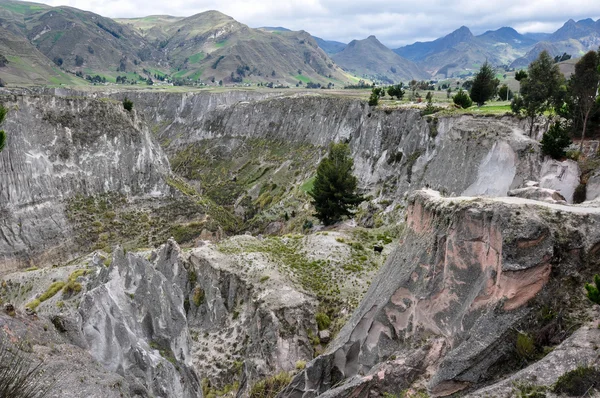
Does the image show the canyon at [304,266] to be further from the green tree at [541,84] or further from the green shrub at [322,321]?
the green tree at [541,84]

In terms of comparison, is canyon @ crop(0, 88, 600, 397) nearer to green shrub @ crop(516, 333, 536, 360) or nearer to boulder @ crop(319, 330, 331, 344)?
boulder @ crop(319, 330, 331, 344)

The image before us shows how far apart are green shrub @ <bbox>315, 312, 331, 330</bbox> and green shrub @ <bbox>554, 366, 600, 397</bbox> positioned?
16.4 meters

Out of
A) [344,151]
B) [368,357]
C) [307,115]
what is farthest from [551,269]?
[307,115]

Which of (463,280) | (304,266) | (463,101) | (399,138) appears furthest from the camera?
(399,138)

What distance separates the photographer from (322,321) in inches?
1025

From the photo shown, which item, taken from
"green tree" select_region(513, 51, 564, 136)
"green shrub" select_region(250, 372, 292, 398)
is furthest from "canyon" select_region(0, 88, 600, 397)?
"green tree" select_region(513, 51, 564, 136)

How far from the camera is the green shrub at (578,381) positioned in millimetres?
10055

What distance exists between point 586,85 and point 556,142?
465cm

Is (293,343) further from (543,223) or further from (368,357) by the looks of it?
(543,223)

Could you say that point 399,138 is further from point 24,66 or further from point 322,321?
point 24,66

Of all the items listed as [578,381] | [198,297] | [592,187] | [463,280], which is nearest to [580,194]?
[592,187]

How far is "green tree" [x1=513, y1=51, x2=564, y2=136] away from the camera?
118ft

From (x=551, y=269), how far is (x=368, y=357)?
8235 mm

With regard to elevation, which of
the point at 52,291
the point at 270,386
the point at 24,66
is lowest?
the point at 270,386
